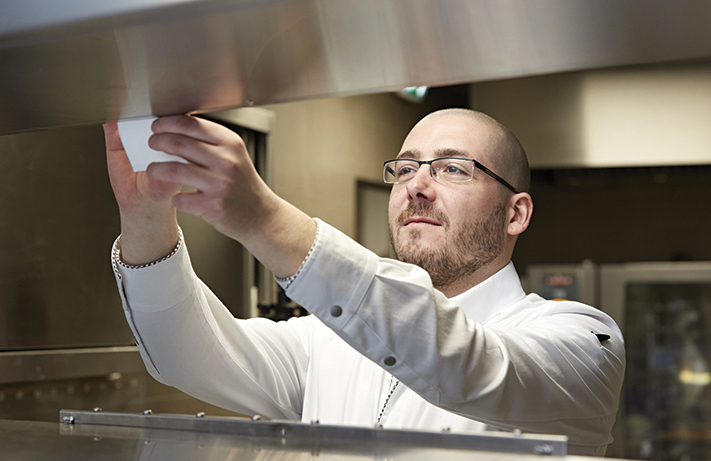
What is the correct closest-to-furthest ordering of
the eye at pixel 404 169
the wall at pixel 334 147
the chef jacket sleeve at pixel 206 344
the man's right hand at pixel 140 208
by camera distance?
1. the man's right hand at pixel 140 208
2. the chef jacket sleeve at pixel 206 344
3. the eye at pixel 404 169
4. the wall at pixel 334 147

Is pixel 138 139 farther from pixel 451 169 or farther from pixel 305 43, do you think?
pixel 451 169

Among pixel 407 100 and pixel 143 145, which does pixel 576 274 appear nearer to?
pixel 407 100

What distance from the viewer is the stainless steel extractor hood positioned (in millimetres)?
403

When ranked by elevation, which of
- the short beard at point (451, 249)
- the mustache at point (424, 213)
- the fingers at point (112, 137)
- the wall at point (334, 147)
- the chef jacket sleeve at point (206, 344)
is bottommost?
the chef jacket sleeve at point (206, 344)

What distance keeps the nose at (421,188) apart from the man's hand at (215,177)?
2.48ft

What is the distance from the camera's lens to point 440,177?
1363 mm

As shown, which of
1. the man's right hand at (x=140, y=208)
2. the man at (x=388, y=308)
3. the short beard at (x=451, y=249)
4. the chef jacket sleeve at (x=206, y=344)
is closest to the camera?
the man at (x=388, y=308)

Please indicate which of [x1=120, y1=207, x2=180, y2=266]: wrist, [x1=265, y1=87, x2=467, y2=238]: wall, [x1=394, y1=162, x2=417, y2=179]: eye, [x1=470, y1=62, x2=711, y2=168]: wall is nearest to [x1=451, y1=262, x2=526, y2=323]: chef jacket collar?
[x1=394, y1=162, x2=417, y2=179]: eye

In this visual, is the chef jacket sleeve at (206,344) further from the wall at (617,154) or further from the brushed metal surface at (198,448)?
the wall at (617,154)

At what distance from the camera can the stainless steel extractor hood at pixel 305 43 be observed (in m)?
0.40

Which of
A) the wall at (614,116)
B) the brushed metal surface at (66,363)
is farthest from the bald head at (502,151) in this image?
the wall at (614,116)

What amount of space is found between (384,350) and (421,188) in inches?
27.2

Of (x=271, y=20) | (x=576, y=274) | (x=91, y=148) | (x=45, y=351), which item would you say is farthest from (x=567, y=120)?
(x=271, y=20)

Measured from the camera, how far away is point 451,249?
1.33 meters
